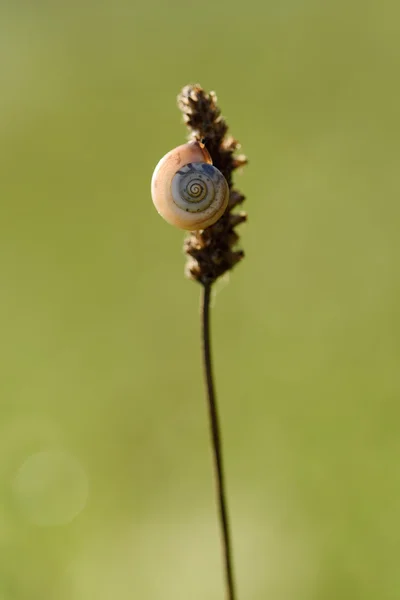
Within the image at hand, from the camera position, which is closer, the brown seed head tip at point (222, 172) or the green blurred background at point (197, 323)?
the brown seed head tip at point (222, 172)

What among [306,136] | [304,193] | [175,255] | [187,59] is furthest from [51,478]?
[187,59]

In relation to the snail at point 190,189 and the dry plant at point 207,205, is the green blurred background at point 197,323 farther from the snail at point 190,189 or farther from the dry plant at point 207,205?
the snail at point 190,189

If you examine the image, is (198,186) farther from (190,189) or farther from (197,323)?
(197,323)

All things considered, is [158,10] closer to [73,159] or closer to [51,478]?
[73,159]

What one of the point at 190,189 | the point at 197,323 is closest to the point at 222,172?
the point at 190,189

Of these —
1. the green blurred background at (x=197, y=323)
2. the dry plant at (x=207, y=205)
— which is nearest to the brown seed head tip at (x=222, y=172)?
the dry plant at (x=207, y=205)
